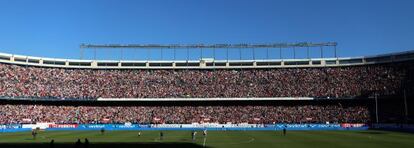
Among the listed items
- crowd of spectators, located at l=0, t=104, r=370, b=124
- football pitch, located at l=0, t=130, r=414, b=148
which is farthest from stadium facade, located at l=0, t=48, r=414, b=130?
football pitch, located at l=0, t=130, r=414, b=148

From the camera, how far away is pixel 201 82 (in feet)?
371

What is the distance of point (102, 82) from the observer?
113 m

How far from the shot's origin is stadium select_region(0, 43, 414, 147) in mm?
97562

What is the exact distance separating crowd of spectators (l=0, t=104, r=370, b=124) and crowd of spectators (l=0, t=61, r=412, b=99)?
3.15 metres

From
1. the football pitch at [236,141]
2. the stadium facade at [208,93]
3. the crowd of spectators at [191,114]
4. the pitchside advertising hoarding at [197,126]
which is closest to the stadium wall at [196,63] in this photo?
the stadium facade at [208,93]

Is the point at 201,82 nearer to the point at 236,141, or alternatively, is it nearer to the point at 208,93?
the point at 208,93

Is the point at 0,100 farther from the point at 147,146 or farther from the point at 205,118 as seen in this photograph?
the point at 147,146

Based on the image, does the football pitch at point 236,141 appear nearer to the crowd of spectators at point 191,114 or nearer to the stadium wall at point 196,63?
the crowd of spectators at point 191,114

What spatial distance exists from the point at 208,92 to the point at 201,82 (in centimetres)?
526

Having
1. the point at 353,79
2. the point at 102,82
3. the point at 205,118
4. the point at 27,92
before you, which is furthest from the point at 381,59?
the point at 27,92

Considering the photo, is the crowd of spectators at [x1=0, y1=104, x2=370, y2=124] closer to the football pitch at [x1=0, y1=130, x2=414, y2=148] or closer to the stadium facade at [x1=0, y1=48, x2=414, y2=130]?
the stadium facade at [x1=0, y1=48, x2=414, y2=130]

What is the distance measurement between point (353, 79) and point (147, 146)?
249ft

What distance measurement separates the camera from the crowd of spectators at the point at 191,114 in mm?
99188

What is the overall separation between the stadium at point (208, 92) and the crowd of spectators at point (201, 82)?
0.24 metres
